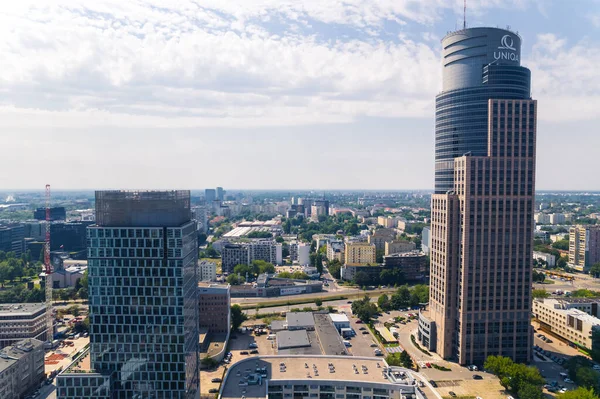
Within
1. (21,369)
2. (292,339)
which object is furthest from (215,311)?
(21,369)

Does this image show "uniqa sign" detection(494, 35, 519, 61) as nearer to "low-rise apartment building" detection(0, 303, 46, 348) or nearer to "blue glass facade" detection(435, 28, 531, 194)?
"blue glass facade" detection(435, 28, 531, 194)

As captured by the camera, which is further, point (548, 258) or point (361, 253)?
point (548, 258)

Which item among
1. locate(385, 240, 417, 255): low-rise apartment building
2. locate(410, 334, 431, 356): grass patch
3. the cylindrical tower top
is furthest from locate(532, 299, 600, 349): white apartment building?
locate(385, 240, 417, 255): low-rise apartment building

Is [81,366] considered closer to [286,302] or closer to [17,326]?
[17,326]

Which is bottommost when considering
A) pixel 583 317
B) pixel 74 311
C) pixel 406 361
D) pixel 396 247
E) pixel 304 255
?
pixel 74 311

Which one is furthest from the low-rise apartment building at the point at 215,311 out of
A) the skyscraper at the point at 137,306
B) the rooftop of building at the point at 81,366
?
the skyscraper at the point at 137,306

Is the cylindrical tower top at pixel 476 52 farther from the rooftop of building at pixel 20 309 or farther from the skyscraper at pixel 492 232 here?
the rooftop of building at pixel 20 309

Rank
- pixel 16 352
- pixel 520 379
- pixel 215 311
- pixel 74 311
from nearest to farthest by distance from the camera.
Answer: pixel 520 379 → pixel 16 352 → pixel 215 311 → pixel 74 311
